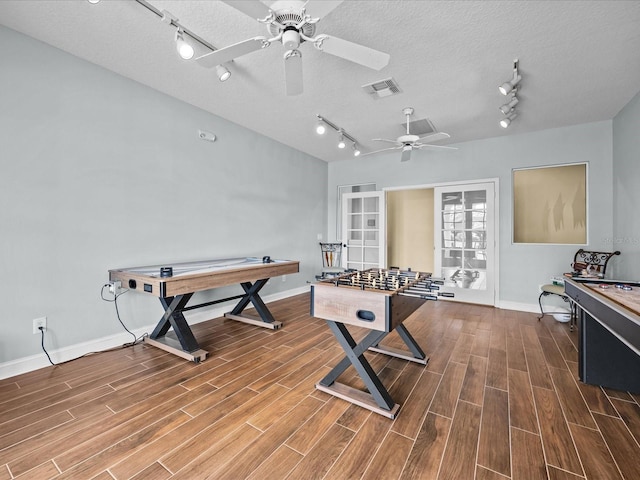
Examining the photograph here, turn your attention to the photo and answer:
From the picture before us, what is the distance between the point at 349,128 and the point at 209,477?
4084mm

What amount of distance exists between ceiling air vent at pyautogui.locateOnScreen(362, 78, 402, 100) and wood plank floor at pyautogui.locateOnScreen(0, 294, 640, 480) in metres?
2.75

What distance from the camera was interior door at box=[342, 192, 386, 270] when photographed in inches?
223

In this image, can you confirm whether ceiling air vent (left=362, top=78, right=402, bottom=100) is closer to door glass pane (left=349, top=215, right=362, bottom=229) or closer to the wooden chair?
door glass pane (left=349, top=215, right=362, bottom=229)

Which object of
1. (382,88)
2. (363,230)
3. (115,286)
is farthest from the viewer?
(363,230)

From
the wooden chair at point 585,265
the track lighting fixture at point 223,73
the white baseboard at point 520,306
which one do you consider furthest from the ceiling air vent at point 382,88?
the white baseboard at point 520,306

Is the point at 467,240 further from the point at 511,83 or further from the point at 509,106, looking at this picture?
the point at 511,83

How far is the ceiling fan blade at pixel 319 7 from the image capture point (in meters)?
1.52

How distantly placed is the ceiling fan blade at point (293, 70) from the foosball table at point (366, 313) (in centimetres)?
149

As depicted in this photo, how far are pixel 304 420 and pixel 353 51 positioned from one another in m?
2.40

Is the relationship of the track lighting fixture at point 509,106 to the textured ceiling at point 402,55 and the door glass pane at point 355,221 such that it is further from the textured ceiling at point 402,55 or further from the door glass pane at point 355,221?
the door glass pane at point 355,221

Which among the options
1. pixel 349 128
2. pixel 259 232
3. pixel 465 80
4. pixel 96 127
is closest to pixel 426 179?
pixel 349 128

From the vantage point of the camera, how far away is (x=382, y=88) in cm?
305

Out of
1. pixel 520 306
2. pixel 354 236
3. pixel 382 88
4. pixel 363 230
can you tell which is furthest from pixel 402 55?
pixel 520 306

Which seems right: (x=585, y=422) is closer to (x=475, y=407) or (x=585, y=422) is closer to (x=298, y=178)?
(x=475, y=407)
